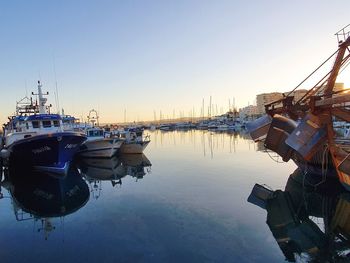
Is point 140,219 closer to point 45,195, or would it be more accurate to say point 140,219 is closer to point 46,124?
point 45,195

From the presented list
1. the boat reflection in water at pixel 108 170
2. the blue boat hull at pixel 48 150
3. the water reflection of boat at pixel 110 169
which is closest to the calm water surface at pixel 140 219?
the boat reflection in water at pixel 108 170

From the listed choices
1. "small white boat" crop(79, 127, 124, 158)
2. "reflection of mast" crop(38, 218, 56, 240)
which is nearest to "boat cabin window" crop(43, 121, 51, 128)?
"small white boat" crop(79, 127, 124, 158)

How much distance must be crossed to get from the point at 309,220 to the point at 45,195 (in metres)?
15.3

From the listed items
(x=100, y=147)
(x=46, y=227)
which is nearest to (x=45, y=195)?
(x=46, y=227)

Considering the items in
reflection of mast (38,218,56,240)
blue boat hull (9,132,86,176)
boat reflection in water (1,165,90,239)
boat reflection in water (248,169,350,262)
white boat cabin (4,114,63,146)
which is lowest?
boat reflection in water (1,165,90,239)

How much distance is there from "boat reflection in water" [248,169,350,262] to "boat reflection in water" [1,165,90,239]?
30.4ft

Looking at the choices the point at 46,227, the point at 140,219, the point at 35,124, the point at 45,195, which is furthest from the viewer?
the point at 35,124

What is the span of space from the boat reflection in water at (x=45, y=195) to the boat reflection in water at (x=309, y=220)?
30.4 feet

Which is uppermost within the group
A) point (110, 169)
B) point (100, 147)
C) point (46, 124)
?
point (46, 124)

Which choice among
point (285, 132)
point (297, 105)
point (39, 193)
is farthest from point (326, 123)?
point (39, 193)

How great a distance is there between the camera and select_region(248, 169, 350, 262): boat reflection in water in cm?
997

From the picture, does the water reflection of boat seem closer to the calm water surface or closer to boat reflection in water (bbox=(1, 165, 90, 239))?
the calm water surface

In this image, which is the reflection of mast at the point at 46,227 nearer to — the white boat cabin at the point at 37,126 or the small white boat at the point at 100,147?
the white boat cabin at the point at 37,126

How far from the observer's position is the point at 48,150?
25.1 meters
